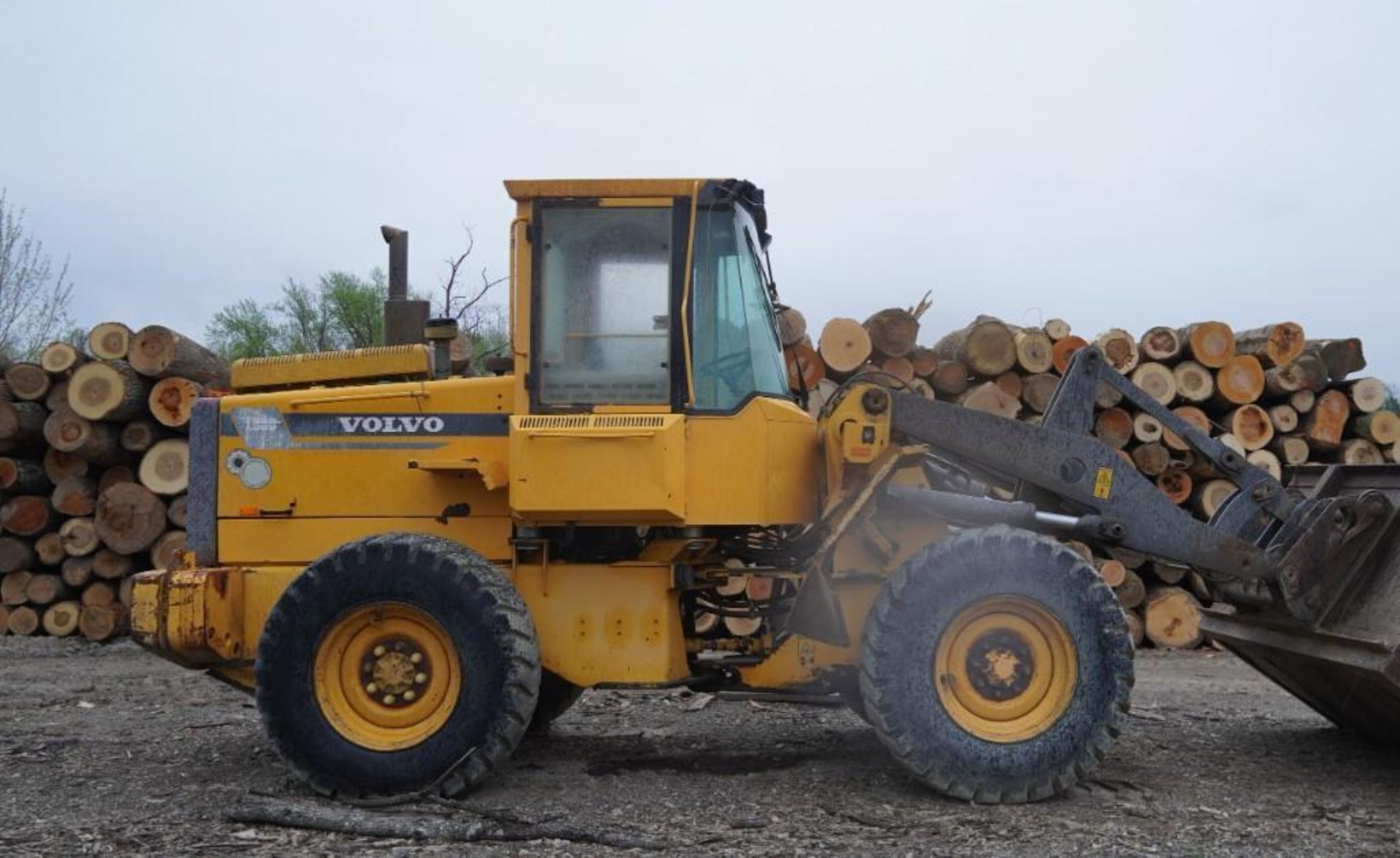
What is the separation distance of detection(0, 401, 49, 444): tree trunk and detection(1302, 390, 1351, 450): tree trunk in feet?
34.1

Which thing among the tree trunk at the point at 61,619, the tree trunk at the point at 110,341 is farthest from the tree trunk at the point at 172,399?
the tree trunk at the point at 61,619

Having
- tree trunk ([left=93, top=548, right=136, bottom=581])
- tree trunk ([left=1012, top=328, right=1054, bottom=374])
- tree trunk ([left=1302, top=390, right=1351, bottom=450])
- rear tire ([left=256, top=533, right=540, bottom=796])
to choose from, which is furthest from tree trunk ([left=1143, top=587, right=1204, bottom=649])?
tree trunk ([left=93, top=548, right=136, bottom=581])

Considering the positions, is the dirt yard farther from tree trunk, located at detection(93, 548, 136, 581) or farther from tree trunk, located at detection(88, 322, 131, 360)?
tree trunk, located at detection(88, 322, 131, 360)

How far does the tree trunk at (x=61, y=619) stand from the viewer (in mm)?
10805

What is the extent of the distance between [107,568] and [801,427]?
725 centimetres

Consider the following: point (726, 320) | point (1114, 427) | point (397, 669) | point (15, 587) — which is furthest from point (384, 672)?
point (1114, 427)

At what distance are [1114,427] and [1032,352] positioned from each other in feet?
2.89

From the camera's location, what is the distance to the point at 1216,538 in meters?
5.74

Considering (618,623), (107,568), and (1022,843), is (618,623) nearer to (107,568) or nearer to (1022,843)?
(1022,843)

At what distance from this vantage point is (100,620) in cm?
1077

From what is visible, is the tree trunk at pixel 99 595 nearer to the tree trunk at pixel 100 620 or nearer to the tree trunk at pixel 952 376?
the tree trunk at pixel 100 620

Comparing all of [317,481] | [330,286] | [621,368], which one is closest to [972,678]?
[621,368]

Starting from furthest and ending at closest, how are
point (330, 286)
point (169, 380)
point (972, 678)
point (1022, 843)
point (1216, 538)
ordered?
1. point (330, 286)
2. point (169, 380)
3. point (1216, 538)
4. point (972, 678)
5. point (1022, 843)

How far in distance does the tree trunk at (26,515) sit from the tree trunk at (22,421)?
48 centimetres
